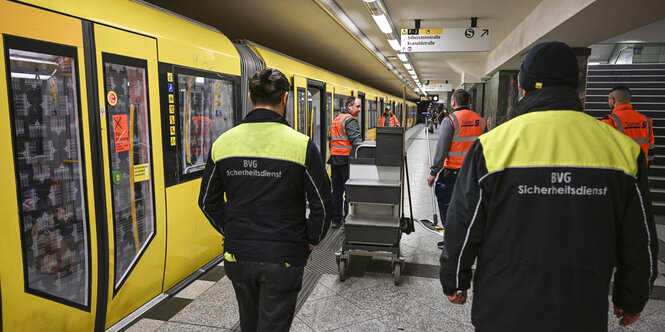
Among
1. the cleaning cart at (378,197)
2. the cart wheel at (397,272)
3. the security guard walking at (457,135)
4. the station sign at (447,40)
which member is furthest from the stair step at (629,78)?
the cart wheel at (397,272)

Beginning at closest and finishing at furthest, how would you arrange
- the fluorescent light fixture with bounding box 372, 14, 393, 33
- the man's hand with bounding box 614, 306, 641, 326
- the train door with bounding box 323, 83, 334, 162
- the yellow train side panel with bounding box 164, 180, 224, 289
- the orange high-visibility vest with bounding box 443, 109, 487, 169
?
the man's hand with bounding box 614, 306, 641, 326, the yellow train side panel with bounding box 164, 180, 224, 289, the orange high-visibility vest with bounding box 443, 109, 487, 169, the fluorescent light fixture with bounding box 372, 14, 393, 33, the train door with bounding box 323, 83, 334, 162

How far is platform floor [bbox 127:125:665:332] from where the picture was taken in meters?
2.75

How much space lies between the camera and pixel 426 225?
525 centimetres

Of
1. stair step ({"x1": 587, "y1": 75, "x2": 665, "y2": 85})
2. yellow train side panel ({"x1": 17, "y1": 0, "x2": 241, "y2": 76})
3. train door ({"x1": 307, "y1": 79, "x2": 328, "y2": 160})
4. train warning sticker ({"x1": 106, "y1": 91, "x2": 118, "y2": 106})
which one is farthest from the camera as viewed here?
stair step ({"x1": 587, "y1": 75, "x2": 665, "y2": 85})

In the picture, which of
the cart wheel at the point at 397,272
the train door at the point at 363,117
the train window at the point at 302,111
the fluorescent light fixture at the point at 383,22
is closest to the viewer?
the cart wheel at the point at 397,272

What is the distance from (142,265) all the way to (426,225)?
3.62 m

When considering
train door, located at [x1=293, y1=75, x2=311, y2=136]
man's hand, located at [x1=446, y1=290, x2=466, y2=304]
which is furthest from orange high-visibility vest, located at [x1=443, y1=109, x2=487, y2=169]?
man's hand, located at [x1=446, y1=290, x2=466, y2=304]

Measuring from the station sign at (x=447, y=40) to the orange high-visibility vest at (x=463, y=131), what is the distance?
3.35 metres

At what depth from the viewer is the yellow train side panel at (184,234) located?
303cm

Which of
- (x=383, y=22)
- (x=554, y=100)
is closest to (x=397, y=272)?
(x=554, y=100)

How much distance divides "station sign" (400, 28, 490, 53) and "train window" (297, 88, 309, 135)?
2541 mm

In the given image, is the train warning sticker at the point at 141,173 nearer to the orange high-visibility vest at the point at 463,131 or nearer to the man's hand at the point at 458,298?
the man's hand at the point at 458,298

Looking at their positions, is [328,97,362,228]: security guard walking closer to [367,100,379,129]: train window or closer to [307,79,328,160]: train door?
[307,79,328,160]: train door

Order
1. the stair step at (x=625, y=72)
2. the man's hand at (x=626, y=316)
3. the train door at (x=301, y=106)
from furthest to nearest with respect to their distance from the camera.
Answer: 1. the stair step at (x=625, y=72)
2. the train door at (x=301, y=106)
3. the man's hand at (x=626, y=316)
